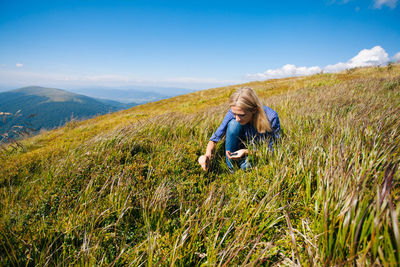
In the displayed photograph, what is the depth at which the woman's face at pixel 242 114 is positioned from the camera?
2.97 m

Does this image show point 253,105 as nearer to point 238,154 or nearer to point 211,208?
point 238,154

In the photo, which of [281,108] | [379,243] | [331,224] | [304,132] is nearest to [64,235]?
[331,224]

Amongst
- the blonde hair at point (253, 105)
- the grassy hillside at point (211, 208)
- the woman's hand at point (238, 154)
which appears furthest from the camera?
the woman's hand at point (238, 154)

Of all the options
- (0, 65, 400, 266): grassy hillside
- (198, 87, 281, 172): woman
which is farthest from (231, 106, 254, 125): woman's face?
(0, 65, 400, 266): grassy hillside

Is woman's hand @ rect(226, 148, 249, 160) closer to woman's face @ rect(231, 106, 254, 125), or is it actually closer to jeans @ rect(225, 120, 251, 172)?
jeans @ rect(225, 120, 251, 172)

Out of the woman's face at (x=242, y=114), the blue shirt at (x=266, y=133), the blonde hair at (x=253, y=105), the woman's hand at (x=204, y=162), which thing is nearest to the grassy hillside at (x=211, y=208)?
the woman's hand at (x=204, y=162)

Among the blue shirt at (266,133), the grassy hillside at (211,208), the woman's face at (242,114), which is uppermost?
the woman's face at (242,114)

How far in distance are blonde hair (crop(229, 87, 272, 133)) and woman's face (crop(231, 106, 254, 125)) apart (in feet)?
0.18

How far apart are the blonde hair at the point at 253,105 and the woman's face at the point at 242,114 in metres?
0.05

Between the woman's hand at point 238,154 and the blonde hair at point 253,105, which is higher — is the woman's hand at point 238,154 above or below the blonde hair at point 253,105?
below

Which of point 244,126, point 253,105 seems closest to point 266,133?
point 244,126

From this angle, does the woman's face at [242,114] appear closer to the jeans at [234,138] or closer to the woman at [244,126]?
the woman at [244,126]

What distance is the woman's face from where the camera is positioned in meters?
2.97

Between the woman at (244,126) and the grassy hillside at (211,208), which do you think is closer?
the grassy hillside at (211,208)
